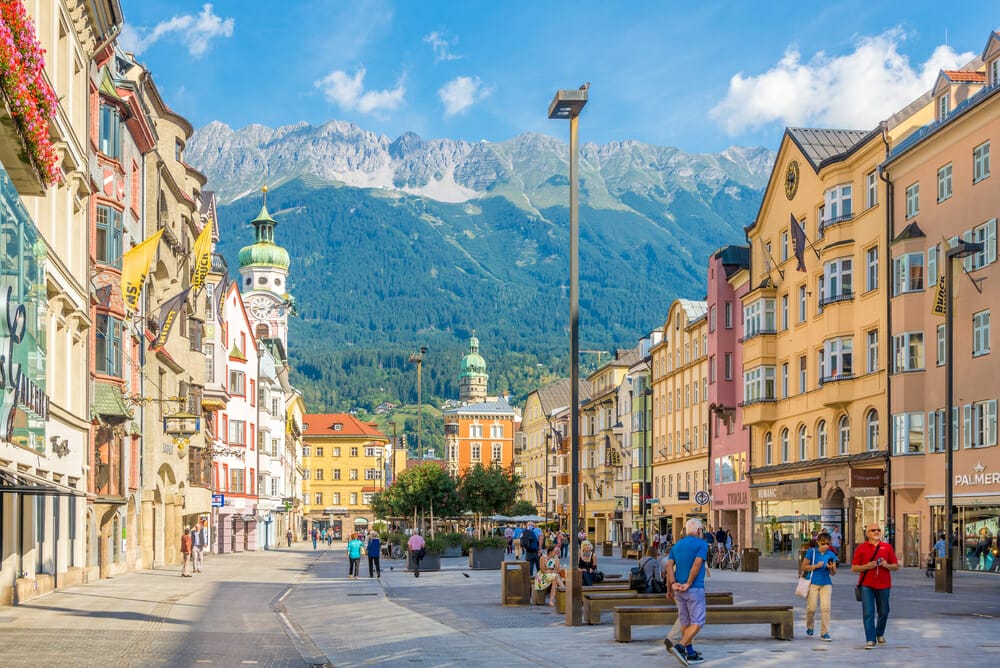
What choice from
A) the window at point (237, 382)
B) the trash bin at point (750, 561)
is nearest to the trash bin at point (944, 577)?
the trash bin at point (750, 561)

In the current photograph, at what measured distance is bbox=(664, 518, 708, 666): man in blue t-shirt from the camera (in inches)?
695

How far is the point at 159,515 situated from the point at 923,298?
3101cm

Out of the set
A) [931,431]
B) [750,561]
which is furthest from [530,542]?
[931,431]

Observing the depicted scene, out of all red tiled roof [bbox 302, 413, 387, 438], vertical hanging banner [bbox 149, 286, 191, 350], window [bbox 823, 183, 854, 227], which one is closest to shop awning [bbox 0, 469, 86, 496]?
vertical hanging banner [bbox 149, 286, 191, 350]

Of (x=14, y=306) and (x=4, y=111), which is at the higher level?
(x=4, y=111)

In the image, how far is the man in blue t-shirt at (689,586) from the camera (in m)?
17.7

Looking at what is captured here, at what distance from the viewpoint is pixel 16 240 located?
22.8m

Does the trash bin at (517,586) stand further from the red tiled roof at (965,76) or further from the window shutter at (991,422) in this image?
the red tiled roof at (965,76)

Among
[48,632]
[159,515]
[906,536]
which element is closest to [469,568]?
[159,515]

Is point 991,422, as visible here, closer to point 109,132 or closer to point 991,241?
point 991,241

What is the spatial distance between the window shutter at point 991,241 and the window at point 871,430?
10.8 metres

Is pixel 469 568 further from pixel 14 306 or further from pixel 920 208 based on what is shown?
pixel 14 306

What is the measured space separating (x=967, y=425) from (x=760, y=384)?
20393 millimetres

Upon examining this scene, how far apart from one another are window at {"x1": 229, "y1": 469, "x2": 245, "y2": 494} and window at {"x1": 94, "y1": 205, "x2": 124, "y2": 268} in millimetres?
50598
